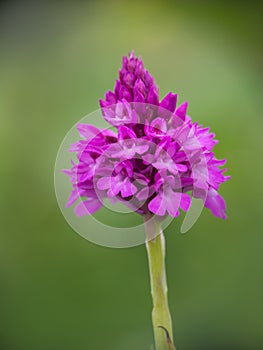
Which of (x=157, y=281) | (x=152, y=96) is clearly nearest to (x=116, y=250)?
(x=157, y=281)

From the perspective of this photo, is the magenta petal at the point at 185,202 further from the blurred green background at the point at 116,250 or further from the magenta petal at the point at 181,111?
the blurred green background at the point at 116,250

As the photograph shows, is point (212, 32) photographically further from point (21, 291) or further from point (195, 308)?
point (21, 291)

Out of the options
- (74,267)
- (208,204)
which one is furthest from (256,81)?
(208,204)

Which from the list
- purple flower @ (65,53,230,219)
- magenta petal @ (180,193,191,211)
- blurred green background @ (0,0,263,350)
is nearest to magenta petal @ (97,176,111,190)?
purple flower @ (65,53,230,219)

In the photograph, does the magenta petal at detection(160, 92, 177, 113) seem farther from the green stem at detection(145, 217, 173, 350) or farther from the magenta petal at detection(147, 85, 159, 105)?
the green stem at detection(145, 217, 173, 350)

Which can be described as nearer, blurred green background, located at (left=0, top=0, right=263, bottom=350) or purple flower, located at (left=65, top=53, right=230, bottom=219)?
purple flower, located at (left=65, top=53, right=230, bottom=219)

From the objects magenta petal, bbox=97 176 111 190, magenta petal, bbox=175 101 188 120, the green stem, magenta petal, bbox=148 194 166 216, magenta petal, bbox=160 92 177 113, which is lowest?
the green stem

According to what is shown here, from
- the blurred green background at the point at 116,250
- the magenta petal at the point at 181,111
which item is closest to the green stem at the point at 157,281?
the magenta petal at the point at 181,111
